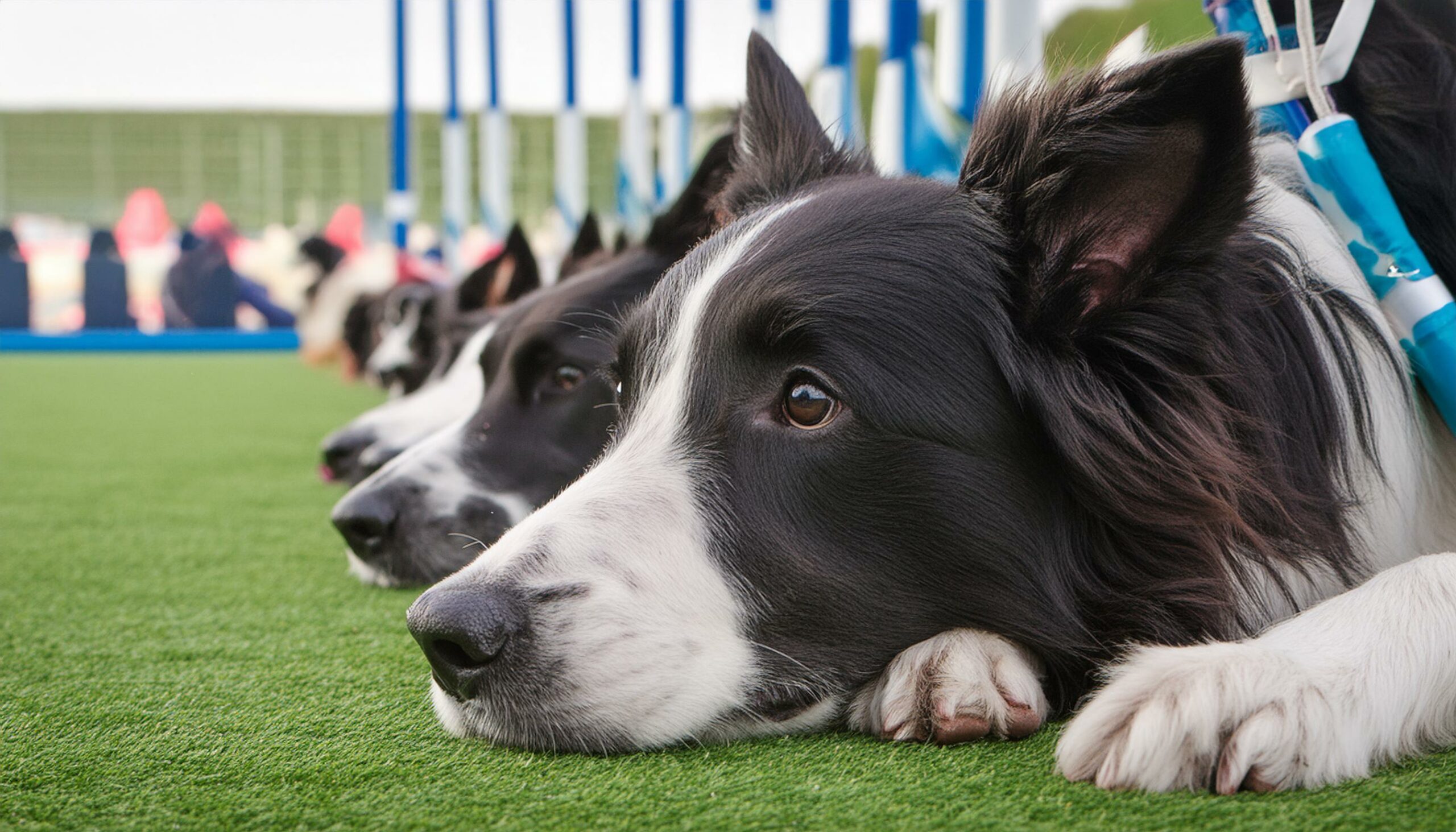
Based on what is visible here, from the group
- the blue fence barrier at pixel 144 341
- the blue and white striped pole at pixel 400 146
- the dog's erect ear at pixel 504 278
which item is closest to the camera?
the dog's erect ear at pixel 504 278

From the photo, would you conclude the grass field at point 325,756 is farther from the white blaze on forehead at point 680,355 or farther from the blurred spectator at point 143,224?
the blurred spectator at point 143,224

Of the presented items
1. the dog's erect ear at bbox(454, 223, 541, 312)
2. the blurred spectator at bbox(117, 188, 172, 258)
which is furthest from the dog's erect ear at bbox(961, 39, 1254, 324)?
the blurred spectator at bbox(117, 188, 172, 258)

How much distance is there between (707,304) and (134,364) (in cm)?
1279

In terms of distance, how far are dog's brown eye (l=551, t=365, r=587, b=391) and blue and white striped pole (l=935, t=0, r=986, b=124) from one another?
1444 millimetres

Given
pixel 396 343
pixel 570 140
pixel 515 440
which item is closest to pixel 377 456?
pixel 515 440

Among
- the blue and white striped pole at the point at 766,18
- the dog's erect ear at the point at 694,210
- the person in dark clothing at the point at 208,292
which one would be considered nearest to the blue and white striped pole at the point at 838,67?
the blue and white striped pole at the point at 766,18

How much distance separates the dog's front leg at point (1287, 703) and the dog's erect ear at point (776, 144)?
1146 mm

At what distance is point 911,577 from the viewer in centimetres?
166

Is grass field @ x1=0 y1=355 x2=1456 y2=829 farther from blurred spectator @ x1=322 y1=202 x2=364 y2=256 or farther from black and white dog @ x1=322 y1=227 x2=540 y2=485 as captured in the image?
blurred spectator @ x1=322 y1=202 x2=364 y2=256

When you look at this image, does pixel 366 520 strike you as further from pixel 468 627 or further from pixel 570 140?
pixel 570 140

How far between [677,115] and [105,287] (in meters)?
10.8

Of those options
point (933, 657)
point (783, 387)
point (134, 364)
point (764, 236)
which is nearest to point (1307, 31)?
point (764, 236)

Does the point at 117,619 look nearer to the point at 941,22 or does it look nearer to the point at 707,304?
the point at 707,304

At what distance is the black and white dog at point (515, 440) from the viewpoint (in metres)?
2.74
